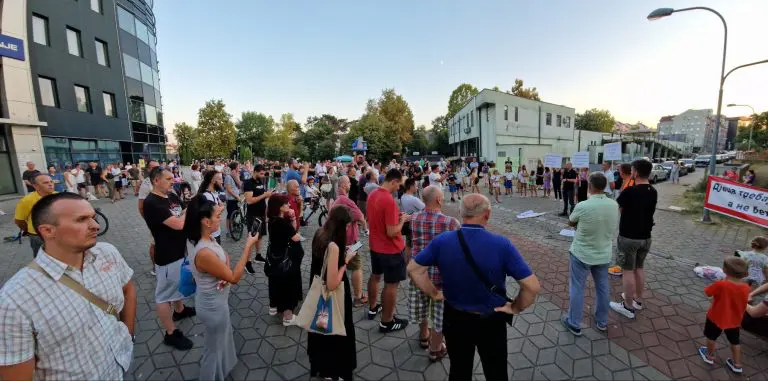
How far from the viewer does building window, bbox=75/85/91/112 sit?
17562 millimetres

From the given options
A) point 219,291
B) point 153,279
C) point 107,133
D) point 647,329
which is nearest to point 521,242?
point 647,329

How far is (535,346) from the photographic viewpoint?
11.6 feet

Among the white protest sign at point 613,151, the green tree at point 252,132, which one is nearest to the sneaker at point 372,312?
the white protest sign at point 613,151

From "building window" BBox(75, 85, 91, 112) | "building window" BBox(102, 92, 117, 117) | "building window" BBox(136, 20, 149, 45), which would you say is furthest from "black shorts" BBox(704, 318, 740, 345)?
"building window" BBox(136, 20, 149, 45)

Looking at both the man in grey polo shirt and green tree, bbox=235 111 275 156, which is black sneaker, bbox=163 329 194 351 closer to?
the man in grey polo shirt

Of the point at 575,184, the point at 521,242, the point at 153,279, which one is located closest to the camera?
the point at 153,279

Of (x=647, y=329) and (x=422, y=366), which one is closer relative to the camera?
(x=422, y=366)

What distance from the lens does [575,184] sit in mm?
9586

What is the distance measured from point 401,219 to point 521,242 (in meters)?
4.81

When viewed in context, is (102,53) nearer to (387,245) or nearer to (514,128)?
(387,245)

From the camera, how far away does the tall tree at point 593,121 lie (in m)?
63.8

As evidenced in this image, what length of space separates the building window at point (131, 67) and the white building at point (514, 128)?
90.0 ft

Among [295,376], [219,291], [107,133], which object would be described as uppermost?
[107,133]

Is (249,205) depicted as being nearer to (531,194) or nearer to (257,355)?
(257,355)
